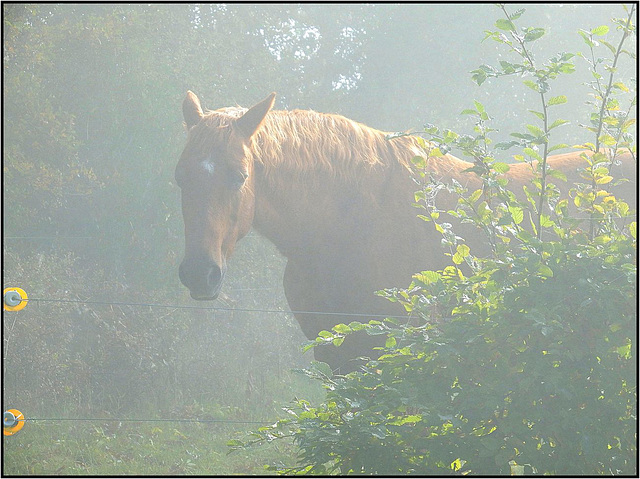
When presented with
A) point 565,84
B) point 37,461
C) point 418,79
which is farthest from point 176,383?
point 565,84

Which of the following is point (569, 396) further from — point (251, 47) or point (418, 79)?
point (418, 79)

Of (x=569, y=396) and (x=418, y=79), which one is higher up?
(x=569, y=396)

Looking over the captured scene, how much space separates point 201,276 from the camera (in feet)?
10.2

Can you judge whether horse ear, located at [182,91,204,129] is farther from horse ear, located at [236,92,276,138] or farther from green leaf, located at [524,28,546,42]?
green leaf, located at [524,28,546,42]

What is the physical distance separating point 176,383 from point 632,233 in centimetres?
725

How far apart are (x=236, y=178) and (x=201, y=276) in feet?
1.71

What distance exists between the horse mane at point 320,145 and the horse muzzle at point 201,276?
681 millimetres

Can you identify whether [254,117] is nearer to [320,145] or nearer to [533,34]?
[320,145]

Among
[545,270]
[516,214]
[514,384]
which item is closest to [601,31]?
[516,214]

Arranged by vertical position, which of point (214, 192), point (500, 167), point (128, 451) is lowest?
point (128, 451)

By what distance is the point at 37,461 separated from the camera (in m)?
6.01

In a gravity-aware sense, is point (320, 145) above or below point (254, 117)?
below

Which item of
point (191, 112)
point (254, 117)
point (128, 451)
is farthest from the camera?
point (128, 451)

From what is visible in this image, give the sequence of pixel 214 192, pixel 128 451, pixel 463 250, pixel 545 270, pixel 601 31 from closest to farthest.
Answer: pixel 545 270, pixel 601 31, pixel 463 250, pixel 214 192, pixel 128 451
